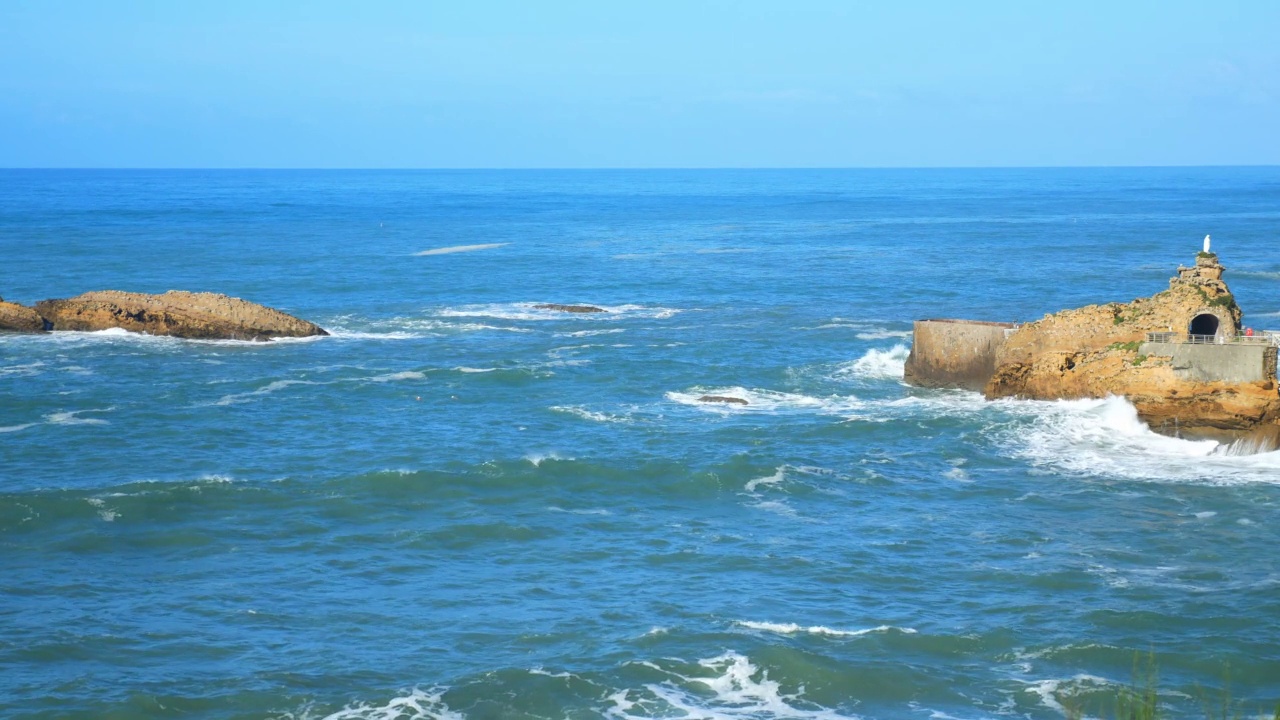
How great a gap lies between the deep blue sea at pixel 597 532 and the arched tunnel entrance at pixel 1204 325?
4.48 metres

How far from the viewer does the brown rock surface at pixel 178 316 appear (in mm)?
66562

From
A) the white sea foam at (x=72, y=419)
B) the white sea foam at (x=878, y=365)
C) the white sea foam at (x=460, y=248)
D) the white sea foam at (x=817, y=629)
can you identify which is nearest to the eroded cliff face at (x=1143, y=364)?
the white sea foam at (x=878, y=365)

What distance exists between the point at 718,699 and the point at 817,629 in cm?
415

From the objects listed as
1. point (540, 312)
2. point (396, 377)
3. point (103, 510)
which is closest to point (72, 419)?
point (103, 510)

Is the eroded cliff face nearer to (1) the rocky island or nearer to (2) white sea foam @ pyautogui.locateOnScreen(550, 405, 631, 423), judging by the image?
(1) the rocky island

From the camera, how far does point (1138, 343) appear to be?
4766cm

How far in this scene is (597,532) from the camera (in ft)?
123

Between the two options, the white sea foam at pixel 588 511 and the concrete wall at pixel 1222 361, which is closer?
the white sea foam at pixel 588 511

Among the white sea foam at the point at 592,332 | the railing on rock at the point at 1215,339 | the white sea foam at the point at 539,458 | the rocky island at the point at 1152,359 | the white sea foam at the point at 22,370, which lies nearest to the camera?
the white sea foam at the point at 539,458

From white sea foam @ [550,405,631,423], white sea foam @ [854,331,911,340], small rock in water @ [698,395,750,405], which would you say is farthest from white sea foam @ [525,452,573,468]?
white sea foam @ [854,331,911,340]

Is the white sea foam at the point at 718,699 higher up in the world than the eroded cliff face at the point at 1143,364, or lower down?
lower down

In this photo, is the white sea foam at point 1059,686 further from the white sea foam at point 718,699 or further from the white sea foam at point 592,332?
the white sea foam at point 592,332

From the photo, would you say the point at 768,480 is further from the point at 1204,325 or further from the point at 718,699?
the point at 1204,325

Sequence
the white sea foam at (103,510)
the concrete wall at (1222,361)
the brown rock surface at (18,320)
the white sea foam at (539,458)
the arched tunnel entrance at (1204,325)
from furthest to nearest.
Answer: the brown rock surface at (18,320), the arched tunnel entrance at (1204,325), the concrete wall at (1222,361), the white sea foam at (539,458), the white sea foam at (103,510)
